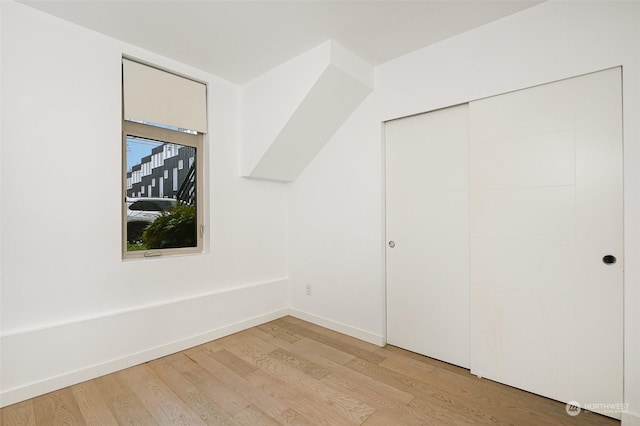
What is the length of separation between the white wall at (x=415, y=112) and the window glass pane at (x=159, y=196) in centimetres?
124

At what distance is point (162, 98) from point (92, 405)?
247cm

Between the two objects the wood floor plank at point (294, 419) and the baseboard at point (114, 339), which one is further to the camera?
the baseboard at point (114, 339)

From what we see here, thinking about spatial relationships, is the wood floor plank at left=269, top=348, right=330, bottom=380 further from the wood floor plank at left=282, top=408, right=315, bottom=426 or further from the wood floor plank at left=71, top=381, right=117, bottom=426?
the wood floor plank at left=71, top=381, right=117, bottom=426

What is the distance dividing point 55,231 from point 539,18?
12.3ft

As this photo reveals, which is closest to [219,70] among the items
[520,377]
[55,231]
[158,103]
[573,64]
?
[158,103]

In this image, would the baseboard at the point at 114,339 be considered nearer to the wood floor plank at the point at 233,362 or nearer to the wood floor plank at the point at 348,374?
the wood floor plank at the point at 233,362

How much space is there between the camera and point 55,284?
2.14 metres

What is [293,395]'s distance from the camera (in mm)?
2033

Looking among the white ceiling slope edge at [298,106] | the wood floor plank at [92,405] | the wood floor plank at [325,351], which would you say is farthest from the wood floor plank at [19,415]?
the white ceiling slope edge at [298,106]

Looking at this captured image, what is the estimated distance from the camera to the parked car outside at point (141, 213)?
8.69 ft

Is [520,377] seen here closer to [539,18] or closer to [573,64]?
[573,64]

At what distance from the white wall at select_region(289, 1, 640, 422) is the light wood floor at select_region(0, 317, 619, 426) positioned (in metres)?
0.49

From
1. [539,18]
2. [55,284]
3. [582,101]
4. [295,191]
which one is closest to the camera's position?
[582,101]

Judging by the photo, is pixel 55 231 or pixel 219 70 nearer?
pixel 55 231
